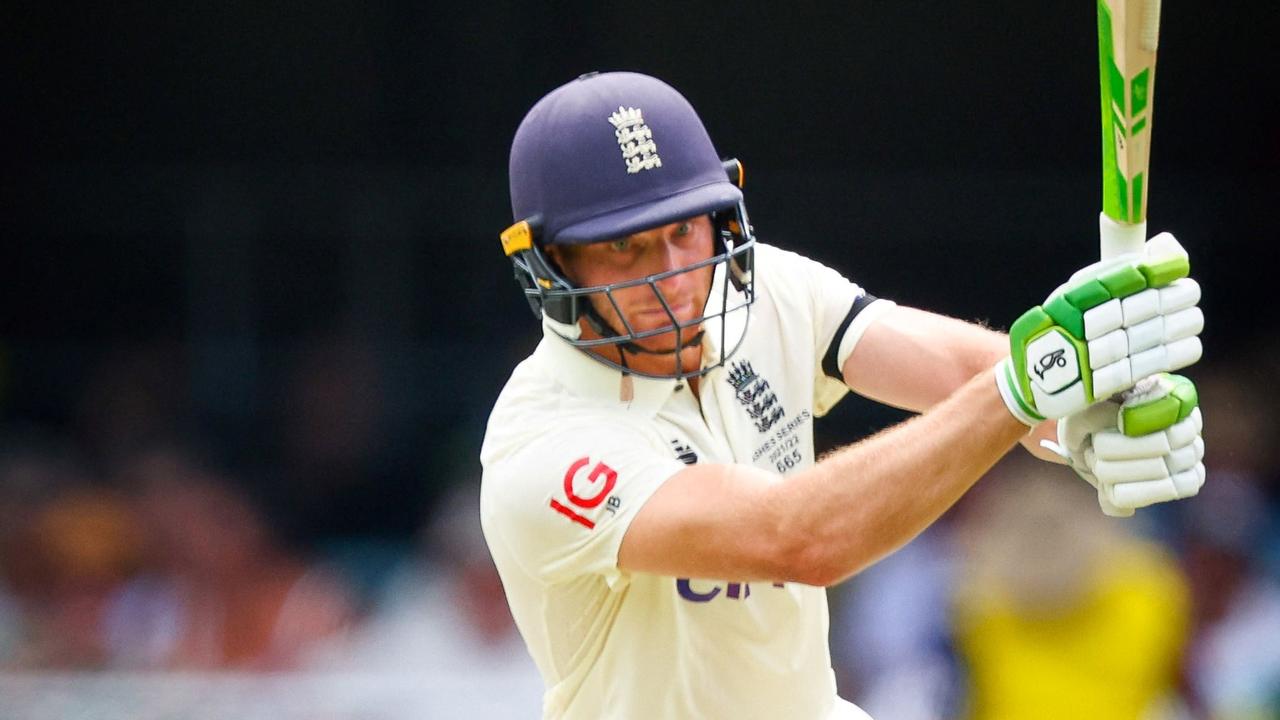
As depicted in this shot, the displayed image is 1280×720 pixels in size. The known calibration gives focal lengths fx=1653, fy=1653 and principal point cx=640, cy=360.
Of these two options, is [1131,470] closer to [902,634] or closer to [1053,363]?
[1053,363]

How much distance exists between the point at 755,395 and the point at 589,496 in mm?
411

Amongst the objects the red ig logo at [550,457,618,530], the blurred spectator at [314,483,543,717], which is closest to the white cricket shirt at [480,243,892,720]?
the red ig logo at [550,457,618,530]

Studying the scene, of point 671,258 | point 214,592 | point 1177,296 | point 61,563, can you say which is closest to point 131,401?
point 61,563

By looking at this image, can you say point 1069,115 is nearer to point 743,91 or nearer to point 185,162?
point 743,91

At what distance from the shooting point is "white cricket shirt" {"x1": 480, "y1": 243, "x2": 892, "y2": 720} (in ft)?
7.98

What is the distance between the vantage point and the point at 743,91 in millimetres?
5930

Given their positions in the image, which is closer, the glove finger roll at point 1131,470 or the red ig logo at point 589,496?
the glove finger roll at point 1131,470

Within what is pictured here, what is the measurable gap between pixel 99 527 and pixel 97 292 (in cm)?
110

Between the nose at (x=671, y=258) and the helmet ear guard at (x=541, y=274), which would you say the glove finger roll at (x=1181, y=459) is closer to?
the nose at (x=671, y=258)

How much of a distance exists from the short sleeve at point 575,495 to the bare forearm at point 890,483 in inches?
10.0

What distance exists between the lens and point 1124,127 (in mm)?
2213

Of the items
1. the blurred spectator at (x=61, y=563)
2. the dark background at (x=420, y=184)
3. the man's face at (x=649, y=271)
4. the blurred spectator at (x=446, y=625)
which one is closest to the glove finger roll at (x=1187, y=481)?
the man's face at (x=649, y=271)

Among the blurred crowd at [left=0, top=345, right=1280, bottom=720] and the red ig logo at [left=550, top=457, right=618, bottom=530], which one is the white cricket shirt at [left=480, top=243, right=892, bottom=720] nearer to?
the red ig logo at [left=550, top=457, right=618, bottom=530]

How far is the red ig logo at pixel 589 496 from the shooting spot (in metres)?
2.39
